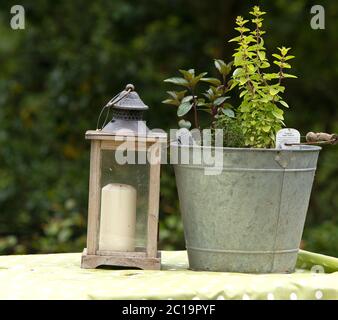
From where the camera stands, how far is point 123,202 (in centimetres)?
196

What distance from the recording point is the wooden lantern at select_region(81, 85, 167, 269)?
1958 millimetres

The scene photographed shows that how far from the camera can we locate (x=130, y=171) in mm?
1972

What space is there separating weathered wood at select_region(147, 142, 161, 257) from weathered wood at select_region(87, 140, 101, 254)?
0.13 meters

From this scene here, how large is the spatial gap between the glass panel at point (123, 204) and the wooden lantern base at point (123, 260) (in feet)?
0.06

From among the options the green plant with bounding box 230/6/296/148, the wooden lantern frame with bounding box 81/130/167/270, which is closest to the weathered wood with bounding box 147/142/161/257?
the wooden lantern frame with bounding box 81/130/167/270

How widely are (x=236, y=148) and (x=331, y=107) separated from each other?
171 inches

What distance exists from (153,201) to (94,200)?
0.49 ft

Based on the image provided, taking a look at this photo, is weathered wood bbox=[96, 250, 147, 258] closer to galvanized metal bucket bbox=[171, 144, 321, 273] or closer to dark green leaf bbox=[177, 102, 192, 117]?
galvanized metal bucket bbox=[171, 144, 321, 273]

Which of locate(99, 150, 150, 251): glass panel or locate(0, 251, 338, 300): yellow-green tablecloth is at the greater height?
locate(99, 150, 150, 251): glass panel

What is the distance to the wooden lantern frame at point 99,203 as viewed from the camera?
1941 mm

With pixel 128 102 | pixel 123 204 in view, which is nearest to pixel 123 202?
pixel 123 204

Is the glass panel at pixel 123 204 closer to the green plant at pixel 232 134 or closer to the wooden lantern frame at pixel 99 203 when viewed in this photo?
the wooden lantern frame at pixel 99 203

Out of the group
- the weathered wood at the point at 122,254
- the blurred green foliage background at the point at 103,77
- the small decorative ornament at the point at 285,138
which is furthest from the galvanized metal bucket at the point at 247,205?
the blurred green foliage background at the point at 103,77

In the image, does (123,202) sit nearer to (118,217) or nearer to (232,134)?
(118,217)
